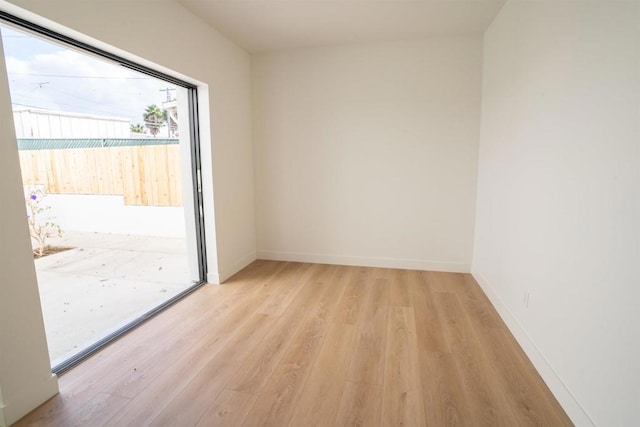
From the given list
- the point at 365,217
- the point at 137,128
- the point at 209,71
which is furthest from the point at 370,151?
the point at 137,128

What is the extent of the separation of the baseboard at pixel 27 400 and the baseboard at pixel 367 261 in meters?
2.55

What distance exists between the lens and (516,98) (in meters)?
2.30

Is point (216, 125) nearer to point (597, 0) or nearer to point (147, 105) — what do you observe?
point (147, 105)

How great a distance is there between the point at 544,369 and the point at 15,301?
2.84 m

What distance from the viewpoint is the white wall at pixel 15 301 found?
1386mm

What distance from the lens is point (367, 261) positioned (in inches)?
148

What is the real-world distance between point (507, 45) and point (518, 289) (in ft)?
6.42

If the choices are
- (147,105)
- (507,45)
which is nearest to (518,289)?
(507,45)

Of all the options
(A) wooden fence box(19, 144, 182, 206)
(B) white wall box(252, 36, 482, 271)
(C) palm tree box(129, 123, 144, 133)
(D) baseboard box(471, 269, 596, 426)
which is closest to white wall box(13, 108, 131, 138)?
(C) palm tree box(129, 123, 144, 133)

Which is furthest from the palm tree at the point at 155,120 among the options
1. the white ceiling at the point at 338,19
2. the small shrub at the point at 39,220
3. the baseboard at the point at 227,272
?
the baseboard at the point at 227,272

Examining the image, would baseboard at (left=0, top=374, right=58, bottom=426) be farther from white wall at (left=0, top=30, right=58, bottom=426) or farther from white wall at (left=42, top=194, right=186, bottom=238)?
white wall at (left=42, top=194, right=186, bottom=238)

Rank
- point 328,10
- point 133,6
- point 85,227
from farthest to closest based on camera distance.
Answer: point 85,227, point 328,10, point 133,6

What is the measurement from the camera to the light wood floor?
4.99 feet

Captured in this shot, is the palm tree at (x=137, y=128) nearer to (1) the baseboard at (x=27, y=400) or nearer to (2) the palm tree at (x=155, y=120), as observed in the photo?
(2) the palm tree at (x=155, y=120)
